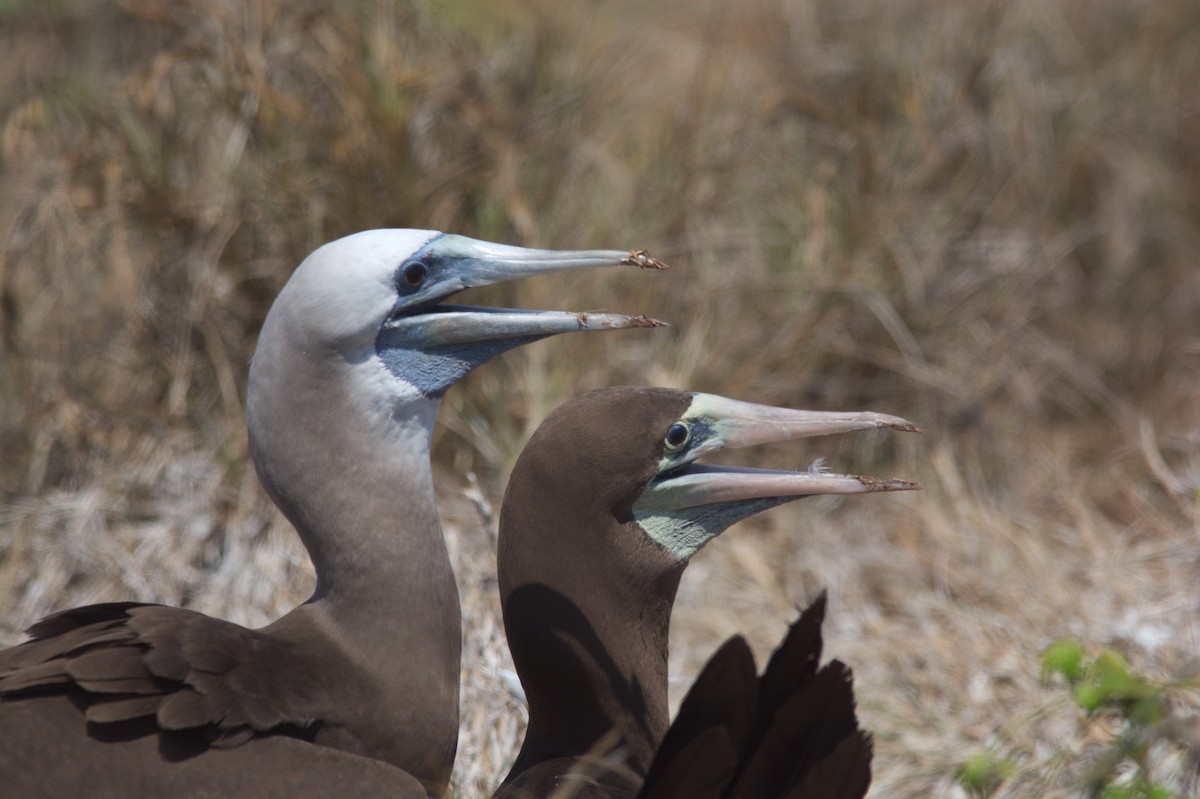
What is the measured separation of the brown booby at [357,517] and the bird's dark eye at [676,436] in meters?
0.25

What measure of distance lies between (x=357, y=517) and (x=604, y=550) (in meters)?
0.52

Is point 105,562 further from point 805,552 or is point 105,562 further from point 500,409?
point 805,552

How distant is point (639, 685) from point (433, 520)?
22.0 inches

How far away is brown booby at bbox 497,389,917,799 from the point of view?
3.08 metres

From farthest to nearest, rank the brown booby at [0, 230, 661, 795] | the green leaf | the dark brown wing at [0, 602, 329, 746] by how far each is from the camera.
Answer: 1. the green leaf
2. the brown booby at [0, 230, 661, 795]
3. the dark brown wing at [0, 602, 329, 746]

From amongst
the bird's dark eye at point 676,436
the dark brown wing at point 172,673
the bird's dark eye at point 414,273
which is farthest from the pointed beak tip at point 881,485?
the dark brown wing at point 172,673

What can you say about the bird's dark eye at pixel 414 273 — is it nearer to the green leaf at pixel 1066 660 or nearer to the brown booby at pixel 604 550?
the brown booby at pixel 604 550

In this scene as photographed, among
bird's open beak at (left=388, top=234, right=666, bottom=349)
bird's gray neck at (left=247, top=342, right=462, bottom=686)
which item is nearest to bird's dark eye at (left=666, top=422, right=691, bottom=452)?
bird's open beak at (left=388, top=234, right=666, bottom=349)

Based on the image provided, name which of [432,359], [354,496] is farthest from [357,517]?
[432,359]

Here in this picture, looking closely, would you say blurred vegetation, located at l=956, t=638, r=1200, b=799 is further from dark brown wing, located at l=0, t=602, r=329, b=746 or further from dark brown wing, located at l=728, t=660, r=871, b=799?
dark brown wing, located at l=0, t=602, r=329, b=746

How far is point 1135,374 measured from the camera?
702cm

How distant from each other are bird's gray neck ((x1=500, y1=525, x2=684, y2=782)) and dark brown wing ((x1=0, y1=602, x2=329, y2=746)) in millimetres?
461

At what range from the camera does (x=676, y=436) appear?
10.5 ft

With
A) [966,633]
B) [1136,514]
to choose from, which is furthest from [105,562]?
[1136,514]
